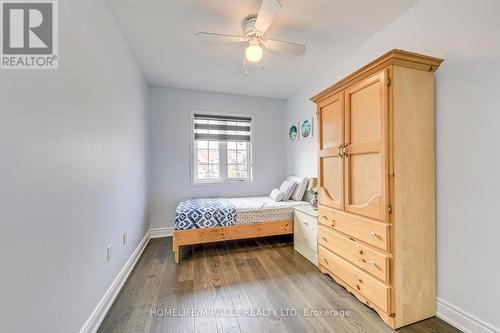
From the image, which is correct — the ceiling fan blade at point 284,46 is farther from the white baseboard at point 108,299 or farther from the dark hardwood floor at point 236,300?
the white baseboard at point 108,299

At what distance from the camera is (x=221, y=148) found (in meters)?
4.04

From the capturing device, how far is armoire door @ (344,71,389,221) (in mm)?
1549

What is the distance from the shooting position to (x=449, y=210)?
1.57 m

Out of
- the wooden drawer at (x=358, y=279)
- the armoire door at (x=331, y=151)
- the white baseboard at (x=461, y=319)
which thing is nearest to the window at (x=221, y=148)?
the armoire door at (x=331, y=151)

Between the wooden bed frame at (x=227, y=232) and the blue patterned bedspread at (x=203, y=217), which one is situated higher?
the blue patterned bedspread at (x=203, y=217)

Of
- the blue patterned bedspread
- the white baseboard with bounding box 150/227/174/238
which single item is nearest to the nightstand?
the blue patterned bedspread

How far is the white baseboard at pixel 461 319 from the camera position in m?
1.36

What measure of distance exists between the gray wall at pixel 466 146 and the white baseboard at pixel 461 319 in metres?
0.03

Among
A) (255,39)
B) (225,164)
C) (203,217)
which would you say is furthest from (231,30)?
(225,164)

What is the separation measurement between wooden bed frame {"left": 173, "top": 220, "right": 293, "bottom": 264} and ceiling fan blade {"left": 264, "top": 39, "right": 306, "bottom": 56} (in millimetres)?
2164

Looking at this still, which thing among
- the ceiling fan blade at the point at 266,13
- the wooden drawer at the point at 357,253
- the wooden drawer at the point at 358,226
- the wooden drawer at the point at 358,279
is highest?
the ceiling fan blade at the point at 266,13

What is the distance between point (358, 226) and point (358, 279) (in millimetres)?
457

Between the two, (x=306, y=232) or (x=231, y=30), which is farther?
(x=306, y=232)

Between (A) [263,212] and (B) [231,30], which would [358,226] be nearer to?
(A) [263,212]
